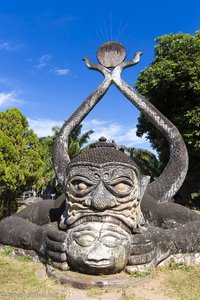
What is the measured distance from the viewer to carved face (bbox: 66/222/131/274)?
496cm

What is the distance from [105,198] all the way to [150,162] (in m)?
13.2

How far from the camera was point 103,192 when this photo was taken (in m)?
5.51

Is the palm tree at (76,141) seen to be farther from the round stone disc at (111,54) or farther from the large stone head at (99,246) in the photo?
the large stone head at (99,246)

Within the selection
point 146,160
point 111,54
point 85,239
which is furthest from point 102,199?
point 146,160

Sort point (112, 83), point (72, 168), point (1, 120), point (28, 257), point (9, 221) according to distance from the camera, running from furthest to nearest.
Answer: point (1, 120) → point (112, 83) → point (9, 221) → point (28, 257) → point (72, 168)

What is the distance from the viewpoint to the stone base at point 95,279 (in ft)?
15.8

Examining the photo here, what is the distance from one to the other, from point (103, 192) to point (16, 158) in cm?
752

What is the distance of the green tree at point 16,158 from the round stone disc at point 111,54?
524 cm

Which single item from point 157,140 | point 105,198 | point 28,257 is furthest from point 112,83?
point 157,140

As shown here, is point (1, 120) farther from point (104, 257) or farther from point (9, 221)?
point (104, 257)

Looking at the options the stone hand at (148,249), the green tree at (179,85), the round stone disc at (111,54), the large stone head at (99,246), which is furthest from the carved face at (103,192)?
the green tree at (179,85)

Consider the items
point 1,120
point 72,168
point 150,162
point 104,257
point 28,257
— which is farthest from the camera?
point 150,162

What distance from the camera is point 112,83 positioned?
8688 mm

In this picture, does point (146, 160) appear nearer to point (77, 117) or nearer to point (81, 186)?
point (77, 117)
